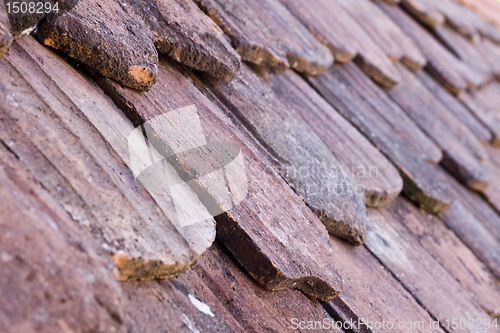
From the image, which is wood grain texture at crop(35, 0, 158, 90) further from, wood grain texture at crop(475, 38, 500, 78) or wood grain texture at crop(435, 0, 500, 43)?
wood grain texture at crop(475, 38, 500, 78)

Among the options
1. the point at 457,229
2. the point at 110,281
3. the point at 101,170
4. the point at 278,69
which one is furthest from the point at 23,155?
the point at 457,229

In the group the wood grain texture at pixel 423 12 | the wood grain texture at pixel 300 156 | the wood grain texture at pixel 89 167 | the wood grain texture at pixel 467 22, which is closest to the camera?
the wood grain texture at pixel 89 167

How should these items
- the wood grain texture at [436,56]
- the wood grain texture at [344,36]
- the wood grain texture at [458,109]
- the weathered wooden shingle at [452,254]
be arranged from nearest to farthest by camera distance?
the weathered wooden shingle at [452,254], the wood grain texture at [344,36], the wood grain texture at [458,109], the wood grain texture at [436,56]

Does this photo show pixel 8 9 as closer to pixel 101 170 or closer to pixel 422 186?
pixel 101 170

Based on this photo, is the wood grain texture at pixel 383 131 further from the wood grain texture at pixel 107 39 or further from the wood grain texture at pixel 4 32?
the wood grain texture at pixel 4 32

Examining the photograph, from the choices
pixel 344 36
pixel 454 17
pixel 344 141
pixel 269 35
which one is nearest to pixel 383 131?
pixel 344 141

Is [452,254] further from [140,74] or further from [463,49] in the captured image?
[463,49]

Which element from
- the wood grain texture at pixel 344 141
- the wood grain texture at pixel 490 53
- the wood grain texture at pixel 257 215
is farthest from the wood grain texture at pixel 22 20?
the wood grain texture at pixel 490 53

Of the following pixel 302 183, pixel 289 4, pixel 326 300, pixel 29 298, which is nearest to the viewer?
pixel 29 298
